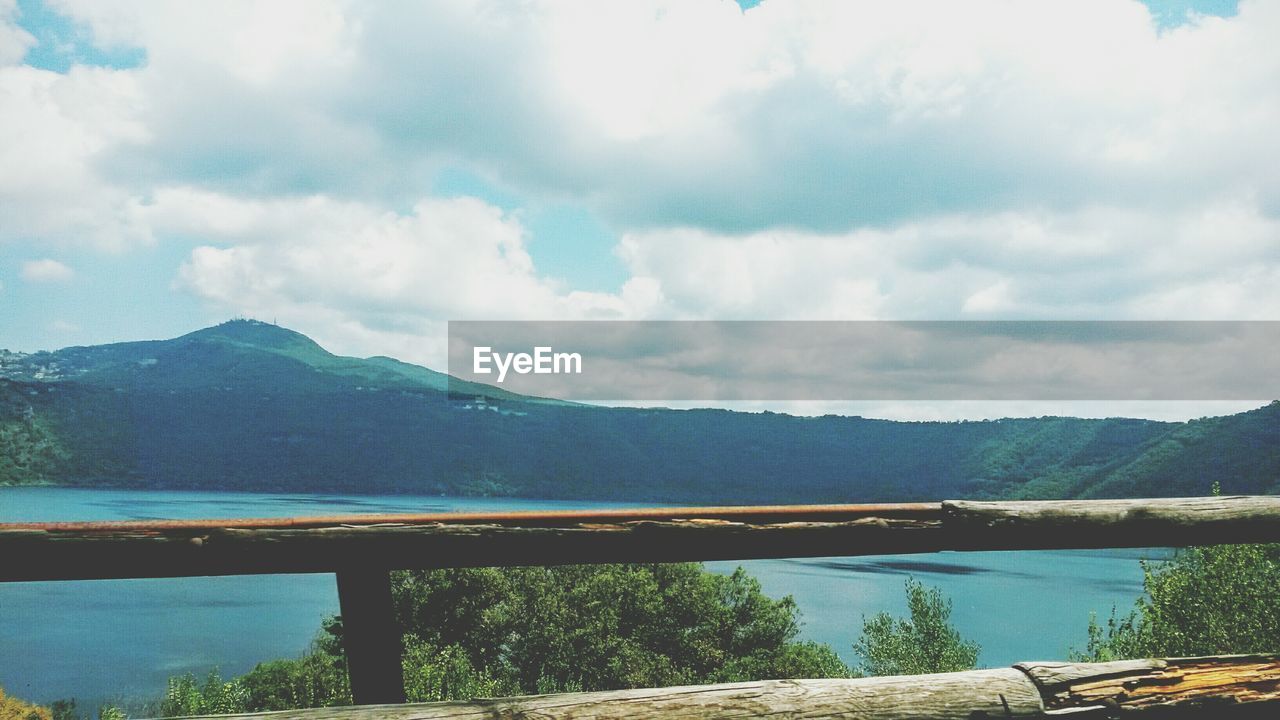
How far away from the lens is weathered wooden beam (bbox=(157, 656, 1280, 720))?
1929 mm

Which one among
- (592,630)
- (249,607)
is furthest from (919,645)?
(249,607)

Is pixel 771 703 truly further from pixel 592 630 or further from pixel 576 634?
pixel 592 630

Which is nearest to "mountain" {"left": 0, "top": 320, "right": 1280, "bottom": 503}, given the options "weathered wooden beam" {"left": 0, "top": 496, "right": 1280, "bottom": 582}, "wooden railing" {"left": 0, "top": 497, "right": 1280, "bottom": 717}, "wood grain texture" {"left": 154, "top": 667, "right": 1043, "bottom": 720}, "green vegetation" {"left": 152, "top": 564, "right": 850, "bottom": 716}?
"green vegetation" {"left": 152, "top": 564, "right": 850, "bottom": 716}

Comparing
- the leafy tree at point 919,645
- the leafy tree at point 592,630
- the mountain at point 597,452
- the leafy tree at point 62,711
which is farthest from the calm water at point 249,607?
the leafy tree at point 592,630

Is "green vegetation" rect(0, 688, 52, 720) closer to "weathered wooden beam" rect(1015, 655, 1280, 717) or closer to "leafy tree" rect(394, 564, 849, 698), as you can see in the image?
"weathered wooden beam" rect(1015, 655, 1280, 717)

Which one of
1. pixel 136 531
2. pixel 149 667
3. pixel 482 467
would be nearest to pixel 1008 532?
pixel 136 531

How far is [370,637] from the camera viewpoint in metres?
2.12

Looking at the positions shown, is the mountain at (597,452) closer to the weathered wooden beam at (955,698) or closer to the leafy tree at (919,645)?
the leafy tree at (919,645)

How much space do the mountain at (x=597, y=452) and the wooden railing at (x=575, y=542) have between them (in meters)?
111

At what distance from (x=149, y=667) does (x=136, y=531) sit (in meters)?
92.2

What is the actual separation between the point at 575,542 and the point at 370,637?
1.99ft

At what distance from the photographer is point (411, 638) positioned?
42031mm

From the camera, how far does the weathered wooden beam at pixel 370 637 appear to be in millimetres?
2086

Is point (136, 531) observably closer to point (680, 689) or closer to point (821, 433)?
point (680, 689)
